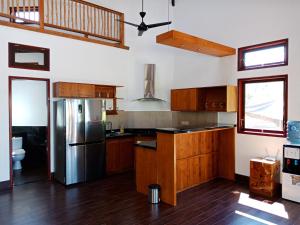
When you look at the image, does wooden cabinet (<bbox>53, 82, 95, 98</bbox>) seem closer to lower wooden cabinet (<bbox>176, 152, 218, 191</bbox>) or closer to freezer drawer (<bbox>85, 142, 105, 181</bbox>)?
freezer drawer (<bbox>85, 142, 105, 181</bbox>)

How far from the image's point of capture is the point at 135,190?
453 cm

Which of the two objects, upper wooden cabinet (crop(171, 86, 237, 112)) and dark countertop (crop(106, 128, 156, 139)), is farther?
dark countertop (crop(106, 128, 156, 139))

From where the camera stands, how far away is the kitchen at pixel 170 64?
14.8 ft

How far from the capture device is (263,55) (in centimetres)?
478

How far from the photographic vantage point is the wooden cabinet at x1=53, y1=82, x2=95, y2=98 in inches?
196

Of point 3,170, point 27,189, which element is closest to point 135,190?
point 27,189

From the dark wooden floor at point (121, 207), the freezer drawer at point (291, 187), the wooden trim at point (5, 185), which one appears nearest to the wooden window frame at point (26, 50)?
the wooden trim at point (5, 185)

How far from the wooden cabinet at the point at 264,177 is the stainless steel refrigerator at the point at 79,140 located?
10.2ft

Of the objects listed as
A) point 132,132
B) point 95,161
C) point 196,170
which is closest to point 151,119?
point 132,132

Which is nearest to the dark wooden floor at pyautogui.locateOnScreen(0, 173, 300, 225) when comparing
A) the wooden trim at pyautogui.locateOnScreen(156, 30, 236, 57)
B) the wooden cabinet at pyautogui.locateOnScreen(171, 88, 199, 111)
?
the wooden cabinet at pyautogui.locateOnScreen(171, 88, 199, 111)

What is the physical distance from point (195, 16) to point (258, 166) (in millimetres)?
3879

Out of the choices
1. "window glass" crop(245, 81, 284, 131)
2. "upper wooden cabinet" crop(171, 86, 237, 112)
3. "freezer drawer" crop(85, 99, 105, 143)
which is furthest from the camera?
"upper wooden cabinet" crop(171, 86, 237, 112)

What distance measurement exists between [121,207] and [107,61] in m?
3.71

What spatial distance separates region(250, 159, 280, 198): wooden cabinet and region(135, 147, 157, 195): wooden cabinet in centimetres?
189
